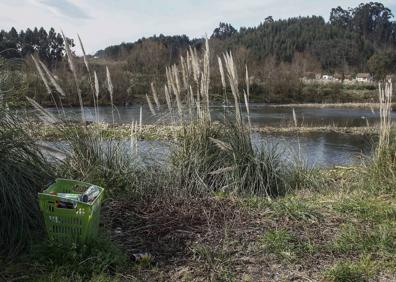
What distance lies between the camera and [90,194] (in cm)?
336

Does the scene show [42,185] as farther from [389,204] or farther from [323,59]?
[323,59]

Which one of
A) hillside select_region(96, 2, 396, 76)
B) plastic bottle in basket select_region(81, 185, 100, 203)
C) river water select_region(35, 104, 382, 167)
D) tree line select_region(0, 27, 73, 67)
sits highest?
hillside select_region(96, 2, 396, 76)

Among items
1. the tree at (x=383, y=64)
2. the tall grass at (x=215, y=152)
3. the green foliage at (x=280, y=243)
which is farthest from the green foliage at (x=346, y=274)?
the tree at (x=383, y=64)

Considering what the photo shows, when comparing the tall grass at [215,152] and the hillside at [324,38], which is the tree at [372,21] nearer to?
the hillside at [324,38]

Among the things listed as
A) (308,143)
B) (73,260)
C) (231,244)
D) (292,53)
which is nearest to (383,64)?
(292,53)

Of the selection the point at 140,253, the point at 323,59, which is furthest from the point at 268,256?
the point at 323,59

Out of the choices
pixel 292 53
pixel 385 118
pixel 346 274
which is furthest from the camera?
pixel 292 53

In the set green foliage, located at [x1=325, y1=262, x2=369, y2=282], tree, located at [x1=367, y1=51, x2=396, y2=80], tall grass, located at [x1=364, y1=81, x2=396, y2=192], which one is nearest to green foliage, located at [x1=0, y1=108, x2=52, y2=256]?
green foliage, located at [x1=325, y1=262, x2=369, y2=282]

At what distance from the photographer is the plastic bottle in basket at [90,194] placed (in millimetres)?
3236

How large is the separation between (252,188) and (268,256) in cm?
220

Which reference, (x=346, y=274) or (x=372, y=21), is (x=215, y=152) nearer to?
(x=346, y=274)

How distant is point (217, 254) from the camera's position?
3.33 meters

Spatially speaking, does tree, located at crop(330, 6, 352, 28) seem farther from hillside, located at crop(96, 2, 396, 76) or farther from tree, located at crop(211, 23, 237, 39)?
tree, located at crop(211, 23, 237, 39)

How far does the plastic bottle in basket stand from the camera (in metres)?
3.24
